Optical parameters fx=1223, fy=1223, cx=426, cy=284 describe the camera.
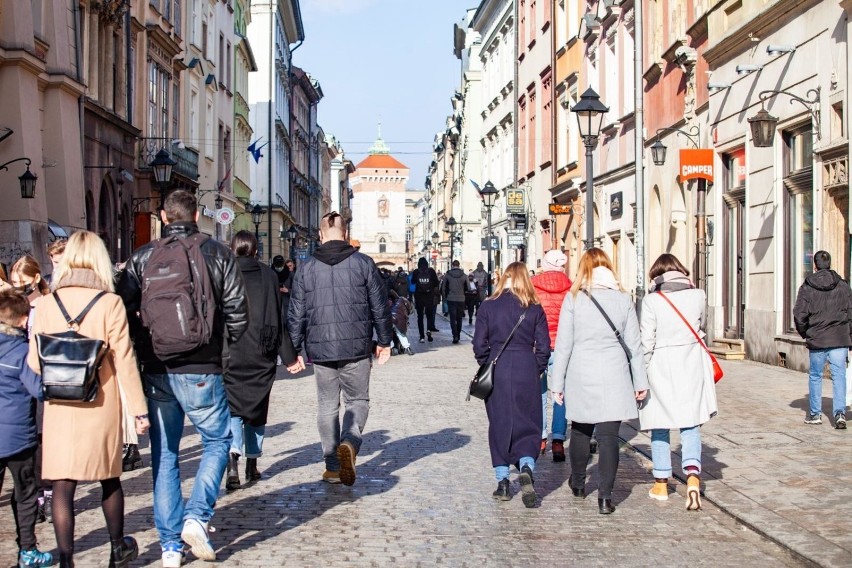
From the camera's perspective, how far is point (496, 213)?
181 feet

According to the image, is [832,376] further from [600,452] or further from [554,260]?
[600,452]

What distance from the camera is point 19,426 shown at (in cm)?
646

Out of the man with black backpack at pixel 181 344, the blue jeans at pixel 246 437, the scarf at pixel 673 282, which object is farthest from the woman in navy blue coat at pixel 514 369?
the man with black backpack at pixel 181 344

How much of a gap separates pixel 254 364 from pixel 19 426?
2.69m

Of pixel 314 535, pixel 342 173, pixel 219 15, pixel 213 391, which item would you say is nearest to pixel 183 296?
pixel 213 391

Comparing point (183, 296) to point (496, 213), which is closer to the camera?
point (183, 296)

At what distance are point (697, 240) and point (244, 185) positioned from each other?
103ft

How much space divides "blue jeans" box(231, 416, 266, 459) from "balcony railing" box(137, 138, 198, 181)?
21.5m

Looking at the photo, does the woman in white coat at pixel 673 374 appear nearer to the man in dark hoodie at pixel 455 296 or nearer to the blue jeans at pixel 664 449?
the blue jeans at pixel 664 449

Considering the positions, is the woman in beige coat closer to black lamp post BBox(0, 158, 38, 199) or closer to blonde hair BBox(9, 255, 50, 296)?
blonde hair BBox(9, 255, 50, 296)

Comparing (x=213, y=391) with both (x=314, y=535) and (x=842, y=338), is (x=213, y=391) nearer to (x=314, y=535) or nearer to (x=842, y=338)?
Result: (x=314, y=535)

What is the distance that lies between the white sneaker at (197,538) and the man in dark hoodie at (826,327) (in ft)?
24.5

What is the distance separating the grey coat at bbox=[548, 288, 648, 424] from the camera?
8.27 meters

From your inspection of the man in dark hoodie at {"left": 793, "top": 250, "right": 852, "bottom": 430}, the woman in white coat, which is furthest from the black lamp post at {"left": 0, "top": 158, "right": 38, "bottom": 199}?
the woman in white coat
